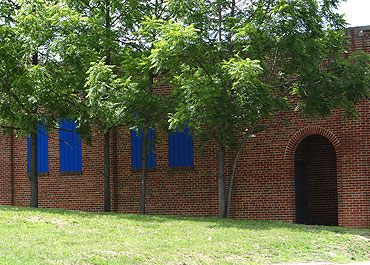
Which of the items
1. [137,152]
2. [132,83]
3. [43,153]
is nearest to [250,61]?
[132,83]

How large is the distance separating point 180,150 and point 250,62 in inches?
284

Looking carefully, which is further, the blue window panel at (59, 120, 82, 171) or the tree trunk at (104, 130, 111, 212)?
the blue window panel at (59, 120, 82, 171)

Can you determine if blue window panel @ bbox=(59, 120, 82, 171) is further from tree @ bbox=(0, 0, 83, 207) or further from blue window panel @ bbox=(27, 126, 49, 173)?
tree @ bbox=(0, 0, 83, 207)

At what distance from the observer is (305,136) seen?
793 inches

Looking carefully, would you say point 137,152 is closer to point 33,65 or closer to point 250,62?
point 33,65

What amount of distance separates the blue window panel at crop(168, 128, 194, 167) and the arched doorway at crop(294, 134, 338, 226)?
13.1ft

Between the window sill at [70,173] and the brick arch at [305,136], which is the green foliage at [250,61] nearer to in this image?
the brick arch at [305,136]

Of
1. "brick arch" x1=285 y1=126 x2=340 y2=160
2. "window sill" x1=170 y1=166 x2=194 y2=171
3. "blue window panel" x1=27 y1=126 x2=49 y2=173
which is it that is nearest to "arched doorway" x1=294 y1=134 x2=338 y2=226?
"brick arch" x1=285 y1=126 x2=340 y2=160

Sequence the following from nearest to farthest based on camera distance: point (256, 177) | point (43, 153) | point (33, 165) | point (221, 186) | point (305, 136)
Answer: point (221, 186), point (305, 136), point (256, 177), point (33, 165), point (43, 153)

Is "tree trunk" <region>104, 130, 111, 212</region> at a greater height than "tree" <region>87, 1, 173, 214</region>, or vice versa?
"tree" <region>87, 1, 173, 214</region>

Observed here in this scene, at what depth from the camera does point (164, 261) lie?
11156 mm

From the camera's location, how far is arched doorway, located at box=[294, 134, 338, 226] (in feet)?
73.1

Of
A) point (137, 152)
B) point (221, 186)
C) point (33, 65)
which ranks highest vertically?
point (33, 65)

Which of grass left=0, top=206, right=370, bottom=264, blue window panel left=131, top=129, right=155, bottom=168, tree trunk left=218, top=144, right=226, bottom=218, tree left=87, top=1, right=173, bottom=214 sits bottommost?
grass left=0, top=206, right=370, bottom=264
